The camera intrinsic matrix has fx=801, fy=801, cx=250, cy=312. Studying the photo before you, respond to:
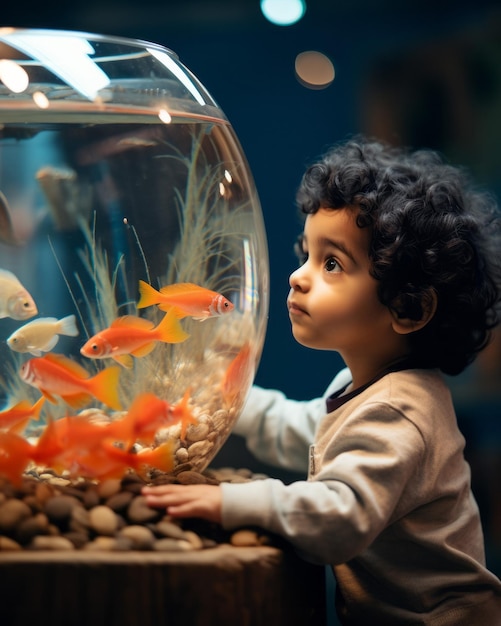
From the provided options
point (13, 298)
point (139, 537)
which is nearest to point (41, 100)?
point (13, 298)

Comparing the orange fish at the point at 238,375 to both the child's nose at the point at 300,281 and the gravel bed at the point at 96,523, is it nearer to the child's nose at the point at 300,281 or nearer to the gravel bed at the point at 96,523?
the child's nose at the point at 300,281

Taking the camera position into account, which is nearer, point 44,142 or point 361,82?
point 44,142

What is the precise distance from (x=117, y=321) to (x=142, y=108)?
1.08ft

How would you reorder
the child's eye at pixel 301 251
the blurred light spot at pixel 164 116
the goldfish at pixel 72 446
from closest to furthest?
the goldfish at pixel 72 446 → the blurred light spot at pixel 164 116 → the child's eye at pixel 301 251

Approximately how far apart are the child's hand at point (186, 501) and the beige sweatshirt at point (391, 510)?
0.05ft

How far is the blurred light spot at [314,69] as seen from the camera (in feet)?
7.18

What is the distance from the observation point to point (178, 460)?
4.07 ft

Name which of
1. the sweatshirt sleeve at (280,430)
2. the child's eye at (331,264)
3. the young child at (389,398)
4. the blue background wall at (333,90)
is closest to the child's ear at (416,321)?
the young child at (389,398)

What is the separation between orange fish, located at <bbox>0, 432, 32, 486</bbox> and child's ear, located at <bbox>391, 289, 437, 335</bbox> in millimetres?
625

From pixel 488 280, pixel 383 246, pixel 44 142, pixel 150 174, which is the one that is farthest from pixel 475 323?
pixel 44 142

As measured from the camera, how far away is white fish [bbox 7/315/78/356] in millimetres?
1104

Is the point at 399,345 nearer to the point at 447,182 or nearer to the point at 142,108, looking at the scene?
the point at 447,182

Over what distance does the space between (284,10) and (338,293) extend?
111 cm

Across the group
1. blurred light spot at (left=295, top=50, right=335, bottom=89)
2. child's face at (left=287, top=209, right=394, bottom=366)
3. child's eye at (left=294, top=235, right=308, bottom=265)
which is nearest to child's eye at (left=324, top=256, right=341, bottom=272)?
child's face at (left=287, top=209, right=394, bottom=366)
